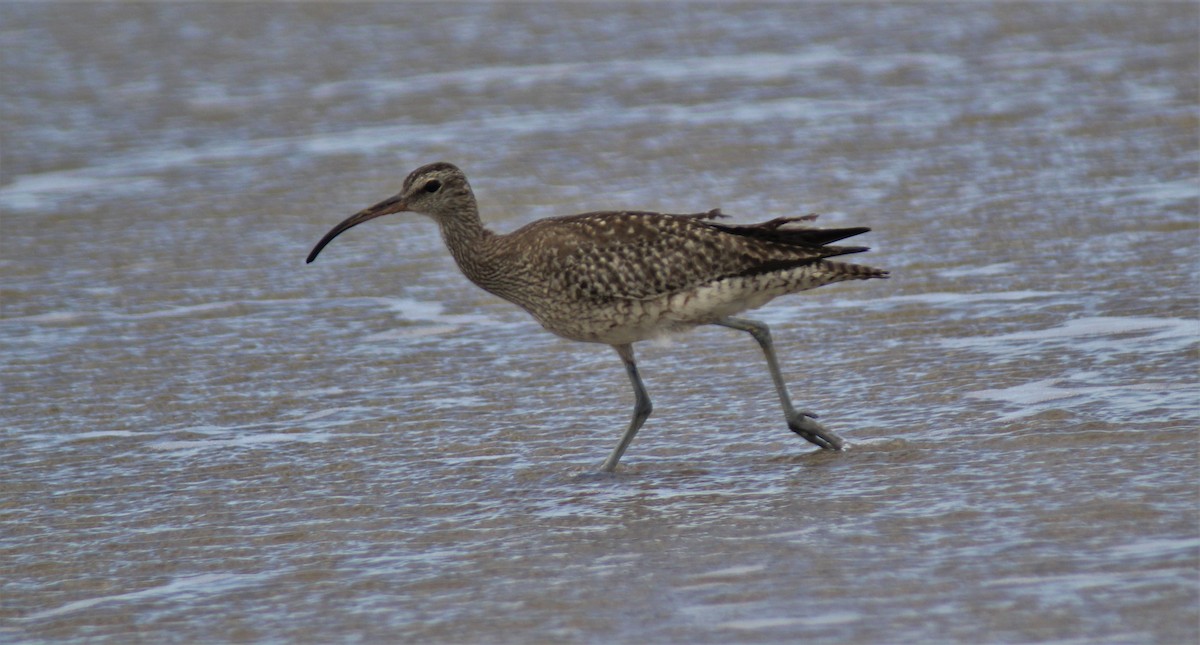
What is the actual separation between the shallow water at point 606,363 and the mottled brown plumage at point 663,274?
0.50 meters

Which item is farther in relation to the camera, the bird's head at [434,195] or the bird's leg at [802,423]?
the bird's head at [434,195]

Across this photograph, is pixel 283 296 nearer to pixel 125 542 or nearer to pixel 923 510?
pixel 125 542

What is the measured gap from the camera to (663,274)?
6.98 meters

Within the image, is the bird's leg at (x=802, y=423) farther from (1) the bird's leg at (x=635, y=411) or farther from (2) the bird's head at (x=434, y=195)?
(2) the bird's head at (x=434, y=195)

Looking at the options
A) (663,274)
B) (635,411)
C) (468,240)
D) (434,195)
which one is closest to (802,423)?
(635,411)

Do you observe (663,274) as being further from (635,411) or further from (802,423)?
(802,423)

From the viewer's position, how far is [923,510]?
594 centimetres

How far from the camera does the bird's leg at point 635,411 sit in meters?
6.86

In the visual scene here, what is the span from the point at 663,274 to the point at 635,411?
59 centimetres

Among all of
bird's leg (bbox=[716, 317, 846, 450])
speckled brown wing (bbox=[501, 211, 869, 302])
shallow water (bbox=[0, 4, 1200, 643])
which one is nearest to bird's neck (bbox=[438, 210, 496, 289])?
speckled brown wing (bbox=[501, 211, 869, 302])

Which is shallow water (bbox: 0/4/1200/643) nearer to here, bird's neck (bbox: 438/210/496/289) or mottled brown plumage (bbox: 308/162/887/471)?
mottled brown plumage (bbox: 308/162/887/471)

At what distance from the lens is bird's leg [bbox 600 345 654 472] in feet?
22.5

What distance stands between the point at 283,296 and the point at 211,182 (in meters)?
3.22

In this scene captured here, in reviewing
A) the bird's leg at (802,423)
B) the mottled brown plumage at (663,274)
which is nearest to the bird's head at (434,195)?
the mottled brown plumage at (663,274)
